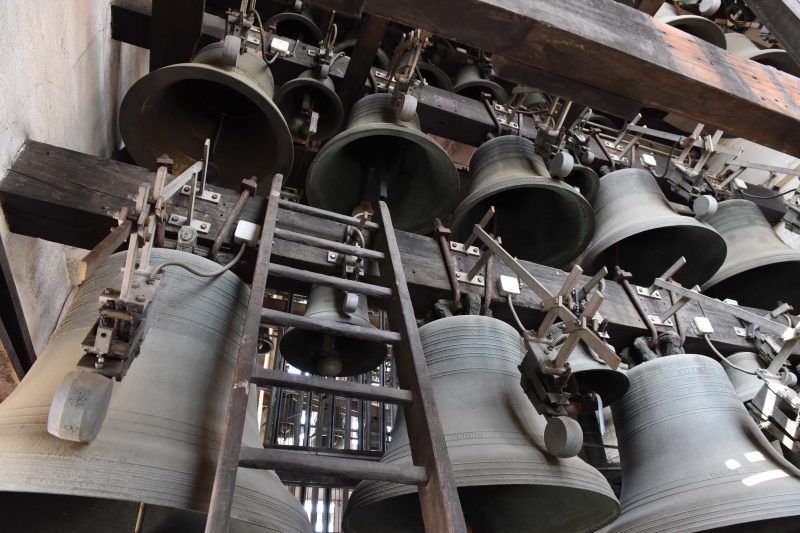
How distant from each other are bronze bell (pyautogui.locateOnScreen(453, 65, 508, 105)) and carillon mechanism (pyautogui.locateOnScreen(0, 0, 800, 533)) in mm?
1163

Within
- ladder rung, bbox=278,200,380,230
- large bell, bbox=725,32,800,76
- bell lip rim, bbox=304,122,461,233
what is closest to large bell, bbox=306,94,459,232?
bell lip rim, bbox=304,122,461,233

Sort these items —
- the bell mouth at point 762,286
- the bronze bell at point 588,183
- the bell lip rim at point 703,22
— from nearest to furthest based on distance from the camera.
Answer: the bronze bell at point 588,183 < the bell mouth at point 762,286 < the bell lip rim at point 703,22

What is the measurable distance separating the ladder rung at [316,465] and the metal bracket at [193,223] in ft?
4.09

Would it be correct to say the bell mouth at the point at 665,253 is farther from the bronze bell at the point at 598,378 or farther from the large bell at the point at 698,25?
the large bell at the point at 698,25

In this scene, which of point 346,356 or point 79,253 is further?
point 79,253

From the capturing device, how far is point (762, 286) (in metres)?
3.97

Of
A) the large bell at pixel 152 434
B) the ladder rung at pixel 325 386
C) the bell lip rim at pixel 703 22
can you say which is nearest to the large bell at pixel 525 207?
the large bell at pixel 152 434

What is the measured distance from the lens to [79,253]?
10.8 ft

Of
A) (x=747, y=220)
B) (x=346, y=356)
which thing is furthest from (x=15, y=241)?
(x=747, y=220)

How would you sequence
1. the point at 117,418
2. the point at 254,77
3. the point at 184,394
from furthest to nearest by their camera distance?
the point at 254,77 < the point at 184,394 < the point at 117,418

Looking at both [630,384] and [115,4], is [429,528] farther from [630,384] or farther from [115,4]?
[115,4]

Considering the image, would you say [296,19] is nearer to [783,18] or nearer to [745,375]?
[783,18]

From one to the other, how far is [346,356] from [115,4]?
230cm

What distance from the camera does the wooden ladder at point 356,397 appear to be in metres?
1.28
